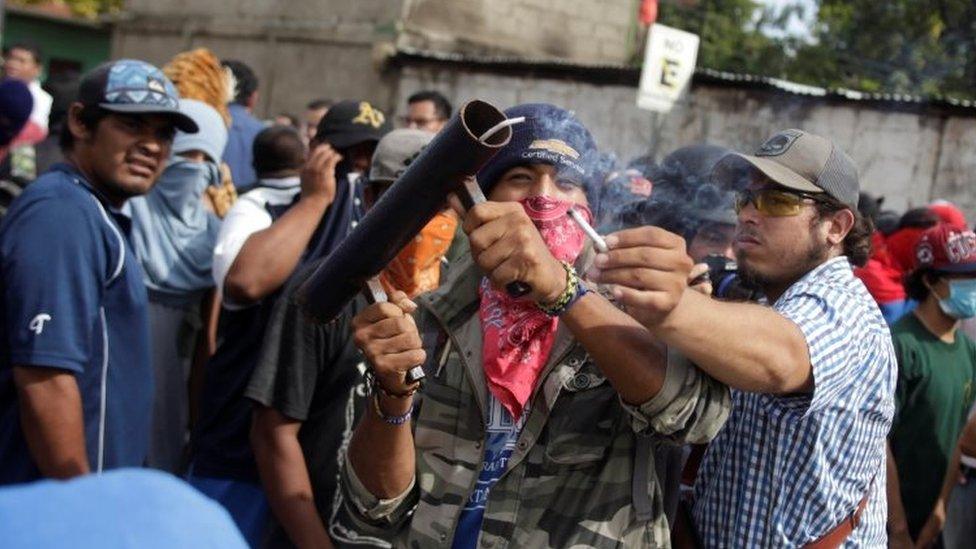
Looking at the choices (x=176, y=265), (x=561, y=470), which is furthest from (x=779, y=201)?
(x=176, y=265)

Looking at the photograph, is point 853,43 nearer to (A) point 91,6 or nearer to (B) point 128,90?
(B) point 128,90

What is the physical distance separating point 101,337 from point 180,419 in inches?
63.2

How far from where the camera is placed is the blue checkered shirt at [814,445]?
262 cm

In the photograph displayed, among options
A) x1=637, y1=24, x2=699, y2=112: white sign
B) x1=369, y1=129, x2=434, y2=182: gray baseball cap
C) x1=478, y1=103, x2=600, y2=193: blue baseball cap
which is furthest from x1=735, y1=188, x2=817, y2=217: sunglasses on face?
x1=637, y1=24, x2=699, y2=112: white sign

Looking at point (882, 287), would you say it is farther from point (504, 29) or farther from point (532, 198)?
point (504, 29)

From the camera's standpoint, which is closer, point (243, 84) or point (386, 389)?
point (386, 389)

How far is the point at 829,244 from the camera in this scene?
2.90m

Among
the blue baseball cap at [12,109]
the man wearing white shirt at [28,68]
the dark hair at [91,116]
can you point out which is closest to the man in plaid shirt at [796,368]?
the dark hair at [91,116]

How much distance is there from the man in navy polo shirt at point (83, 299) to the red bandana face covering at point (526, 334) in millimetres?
1203

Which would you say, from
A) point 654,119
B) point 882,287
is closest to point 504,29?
point 654,119

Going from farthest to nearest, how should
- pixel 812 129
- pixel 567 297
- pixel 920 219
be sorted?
pixel 812 129
pixel 920 219
pixel 567 297

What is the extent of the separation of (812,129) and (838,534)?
32.6 feet

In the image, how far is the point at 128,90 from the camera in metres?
3.69

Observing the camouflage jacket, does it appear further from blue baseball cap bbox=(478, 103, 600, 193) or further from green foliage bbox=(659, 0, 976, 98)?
green foliage bbox=(659, 0, 976, 98)
